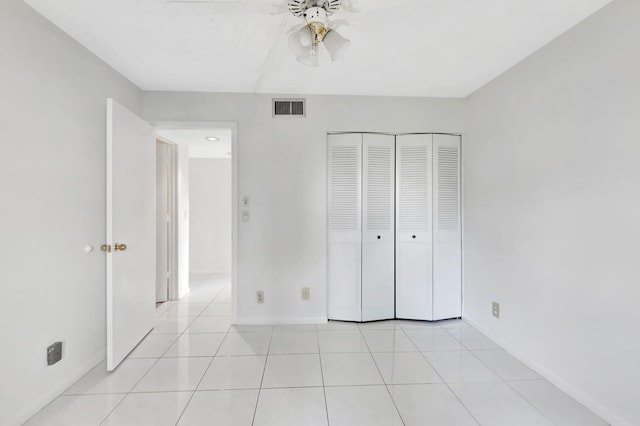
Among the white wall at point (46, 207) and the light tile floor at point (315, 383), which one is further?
the light tile floor at point (315, 383)

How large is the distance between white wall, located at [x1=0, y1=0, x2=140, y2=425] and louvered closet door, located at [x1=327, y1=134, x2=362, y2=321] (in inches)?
79.1

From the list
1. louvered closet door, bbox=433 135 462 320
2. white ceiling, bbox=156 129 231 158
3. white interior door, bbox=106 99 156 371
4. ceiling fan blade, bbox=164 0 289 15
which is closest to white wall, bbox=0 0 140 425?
white interior door, bbox=106 99 156 371

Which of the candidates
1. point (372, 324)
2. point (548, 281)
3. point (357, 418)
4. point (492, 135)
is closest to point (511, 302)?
point (548, 281)

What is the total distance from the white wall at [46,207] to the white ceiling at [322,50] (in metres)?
0.26

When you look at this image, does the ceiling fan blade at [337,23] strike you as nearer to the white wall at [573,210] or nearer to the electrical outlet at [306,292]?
the white wall at [573,210]

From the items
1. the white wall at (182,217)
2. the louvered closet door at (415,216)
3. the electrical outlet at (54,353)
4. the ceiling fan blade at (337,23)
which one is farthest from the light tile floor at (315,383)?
the ceiling fan blade at (337,23)

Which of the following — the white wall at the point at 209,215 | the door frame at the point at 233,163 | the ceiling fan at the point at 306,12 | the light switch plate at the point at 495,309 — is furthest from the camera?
the white wall at the point at 209,215

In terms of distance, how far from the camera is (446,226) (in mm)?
3064

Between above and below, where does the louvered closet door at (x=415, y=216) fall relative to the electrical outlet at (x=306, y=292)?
above

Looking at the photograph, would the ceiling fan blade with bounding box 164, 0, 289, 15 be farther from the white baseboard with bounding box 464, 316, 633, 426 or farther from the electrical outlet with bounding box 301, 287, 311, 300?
the white baseboard with bounding box 464, 316, 633, 426

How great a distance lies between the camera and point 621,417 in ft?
5.22

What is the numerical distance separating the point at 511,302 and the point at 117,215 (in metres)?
3.24

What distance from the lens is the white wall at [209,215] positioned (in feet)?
17.8

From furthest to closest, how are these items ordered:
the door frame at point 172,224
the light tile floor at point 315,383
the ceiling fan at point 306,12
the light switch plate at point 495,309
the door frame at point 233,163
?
the door frame at point 172,224 < the door frame at point 233,163 < the light switch plate at point 495,309 < the light tile floor at point 315,383 < the ceiling fan at point 306,12
